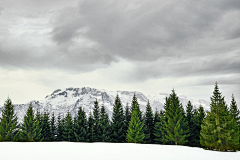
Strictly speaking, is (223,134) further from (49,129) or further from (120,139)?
(49,129)

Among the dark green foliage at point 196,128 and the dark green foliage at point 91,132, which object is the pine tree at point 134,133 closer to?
the dark green foliage at point 91,132

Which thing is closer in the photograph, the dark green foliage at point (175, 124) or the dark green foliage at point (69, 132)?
the dark green foliage at point (175, 124)

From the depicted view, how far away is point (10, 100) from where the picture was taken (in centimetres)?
4247

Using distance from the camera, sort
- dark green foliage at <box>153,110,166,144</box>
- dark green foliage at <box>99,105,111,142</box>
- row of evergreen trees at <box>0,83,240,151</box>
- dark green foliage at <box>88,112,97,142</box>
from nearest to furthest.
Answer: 1. row of evergreen trees at <box>0,83,240,151</box>
2. dark green foliage at <box>153,110,166,144</box>
3. dark green foliage at <box>99,105,111,142</box>
4. dark green foliage at <box>88,112,97,142</box>

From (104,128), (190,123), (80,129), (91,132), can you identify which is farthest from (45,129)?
(190,123)

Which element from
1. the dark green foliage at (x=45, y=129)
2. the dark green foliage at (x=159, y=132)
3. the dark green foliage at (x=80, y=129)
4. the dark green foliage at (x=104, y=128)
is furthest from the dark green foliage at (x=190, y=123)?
the dark green foliage at (x=45, y=129)

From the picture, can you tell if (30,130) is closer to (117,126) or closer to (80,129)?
(80,129)

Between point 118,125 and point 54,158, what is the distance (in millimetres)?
32997

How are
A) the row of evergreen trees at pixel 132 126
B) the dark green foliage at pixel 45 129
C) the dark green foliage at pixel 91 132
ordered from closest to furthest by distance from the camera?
the row of evergreen trees at pixel 132 126
the dark green foliage at pixel 91 132
the dark green foliage at pixel 45 129

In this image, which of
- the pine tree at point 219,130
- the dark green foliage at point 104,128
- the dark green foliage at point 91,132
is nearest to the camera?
the pine tree at point 219,130

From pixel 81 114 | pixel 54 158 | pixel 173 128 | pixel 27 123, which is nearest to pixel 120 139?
pixel 81 114

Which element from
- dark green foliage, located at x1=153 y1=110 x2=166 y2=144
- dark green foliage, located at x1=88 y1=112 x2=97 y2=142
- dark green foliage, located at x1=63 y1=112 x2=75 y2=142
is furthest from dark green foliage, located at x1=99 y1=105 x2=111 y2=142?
dark green foliage, located at x1=153 y1=110 x2=166 y2=144

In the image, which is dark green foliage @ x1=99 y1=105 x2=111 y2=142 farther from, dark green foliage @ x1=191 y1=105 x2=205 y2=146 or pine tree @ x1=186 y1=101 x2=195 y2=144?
dark green foliage @ x1=191 y1=105 x2=205 y2=146

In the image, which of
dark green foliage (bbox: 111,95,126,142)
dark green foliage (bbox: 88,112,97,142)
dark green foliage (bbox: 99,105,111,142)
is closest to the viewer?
dark green foliage (bbox: 111,95,126,142)
